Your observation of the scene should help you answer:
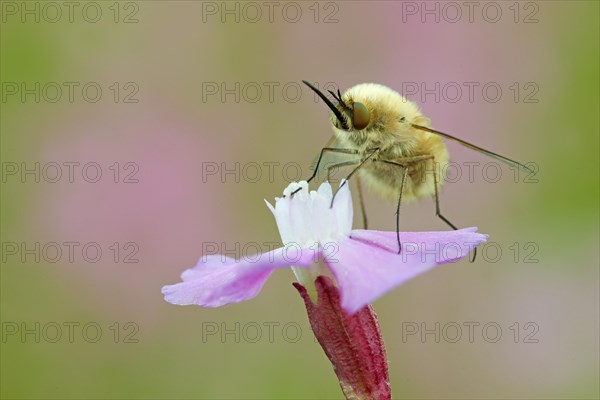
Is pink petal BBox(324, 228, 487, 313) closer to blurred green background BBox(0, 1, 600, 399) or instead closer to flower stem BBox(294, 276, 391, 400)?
flower stem BBox(294, 276, 391, 400)

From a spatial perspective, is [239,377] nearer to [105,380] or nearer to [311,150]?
[105,380]

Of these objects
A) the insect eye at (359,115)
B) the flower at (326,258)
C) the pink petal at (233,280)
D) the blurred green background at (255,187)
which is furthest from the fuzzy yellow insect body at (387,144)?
the blurred green background at (255,187)

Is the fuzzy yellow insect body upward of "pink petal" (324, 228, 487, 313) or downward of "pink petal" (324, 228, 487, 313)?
upward

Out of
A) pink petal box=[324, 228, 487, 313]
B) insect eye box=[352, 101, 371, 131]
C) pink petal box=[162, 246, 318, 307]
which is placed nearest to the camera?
pink petal box=[324, 228, 487, 313]

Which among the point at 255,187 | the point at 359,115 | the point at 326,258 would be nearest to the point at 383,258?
the point at 326,258

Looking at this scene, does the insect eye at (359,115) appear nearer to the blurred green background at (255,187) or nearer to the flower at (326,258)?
the flower at (326,258)

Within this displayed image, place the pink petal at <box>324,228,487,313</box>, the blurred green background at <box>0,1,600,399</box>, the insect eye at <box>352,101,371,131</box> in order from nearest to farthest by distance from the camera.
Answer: the pink petal at <box>324,228,487,313</box>, the insect eye at <box>352,101,371,131</box>, the blurred green background at <box>0,1,600,399</box>

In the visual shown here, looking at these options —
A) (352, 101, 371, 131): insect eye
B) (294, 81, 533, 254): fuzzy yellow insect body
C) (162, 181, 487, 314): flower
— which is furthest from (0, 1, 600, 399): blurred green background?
(162, 181, 487, 314): flower
